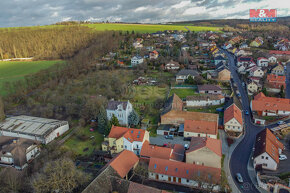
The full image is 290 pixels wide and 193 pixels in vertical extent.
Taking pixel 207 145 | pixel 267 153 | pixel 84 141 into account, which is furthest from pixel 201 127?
pixel 84 141

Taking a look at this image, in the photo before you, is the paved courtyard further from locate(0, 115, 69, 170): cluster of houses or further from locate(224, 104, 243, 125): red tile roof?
locate(0, 115, 69, 170): cluster of houses

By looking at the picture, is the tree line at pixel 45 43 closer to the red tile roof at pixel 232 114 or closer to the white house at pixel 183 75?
the white house at pixel 183 75

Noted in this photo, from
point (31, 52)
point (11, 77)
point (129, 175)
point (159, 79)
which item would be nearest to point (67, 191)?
point (129, 175)

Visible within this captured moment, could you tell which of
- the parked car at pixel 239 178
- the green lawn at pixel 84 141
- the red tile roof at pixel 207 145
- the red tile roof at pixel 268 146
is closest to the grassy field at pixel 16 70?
the green lawn at pixel 84 141

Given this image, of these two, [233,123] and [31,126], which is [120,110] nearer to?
[31,126]

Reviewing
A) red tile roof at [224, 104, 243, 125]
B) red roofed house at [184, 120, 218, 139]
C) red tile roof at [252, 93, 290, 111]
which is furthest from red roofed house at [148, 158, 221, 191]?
red tile roof at [252, 93, 290, 111]

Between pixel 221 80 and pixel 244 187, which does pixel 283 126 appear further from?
pixel 221 80
